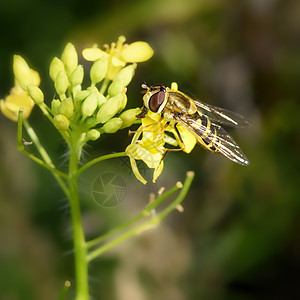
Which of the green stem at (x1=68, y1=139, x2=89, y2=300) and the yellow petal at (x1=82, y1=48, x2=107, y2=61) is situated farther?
the yellow petal at (x1=82, y1=48, x2=107, y2=61)

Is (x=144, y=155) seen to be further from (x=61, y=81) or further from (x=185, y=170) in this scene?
(x=185, y=170)

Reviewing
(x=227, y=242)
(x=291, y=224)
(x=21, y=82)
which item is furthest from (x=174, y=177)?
(x=21, y=82)

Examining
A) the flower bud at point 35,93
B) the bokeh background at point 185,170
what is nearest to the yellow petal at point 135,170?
the flower bud at point 35,93

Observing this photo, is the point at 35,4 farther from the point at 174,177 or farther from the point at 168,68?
the point at 174,177

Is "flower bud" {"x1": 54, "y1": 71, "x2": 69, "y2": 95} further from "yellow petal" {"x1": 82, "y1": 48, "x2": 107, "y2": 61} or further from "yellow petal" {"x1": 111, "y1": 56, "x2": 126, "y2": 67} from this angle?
"yellow petal" {"x1": 111, "y1": 56, "x2": 126, "y2": 67}

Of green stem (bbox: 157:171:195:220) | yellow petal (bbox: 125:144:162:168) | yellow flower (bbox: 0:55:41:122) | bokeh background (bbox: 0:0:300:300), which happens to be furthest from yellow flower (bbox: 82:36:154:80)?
bokeh background (bbox: 0:0:300:300)

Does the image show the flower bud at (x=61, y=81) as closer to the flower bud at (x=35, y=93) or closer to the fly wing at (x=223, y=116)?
the flower bud at (x=35, y=93)

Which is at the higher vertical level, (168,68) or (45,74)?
(45,74)
